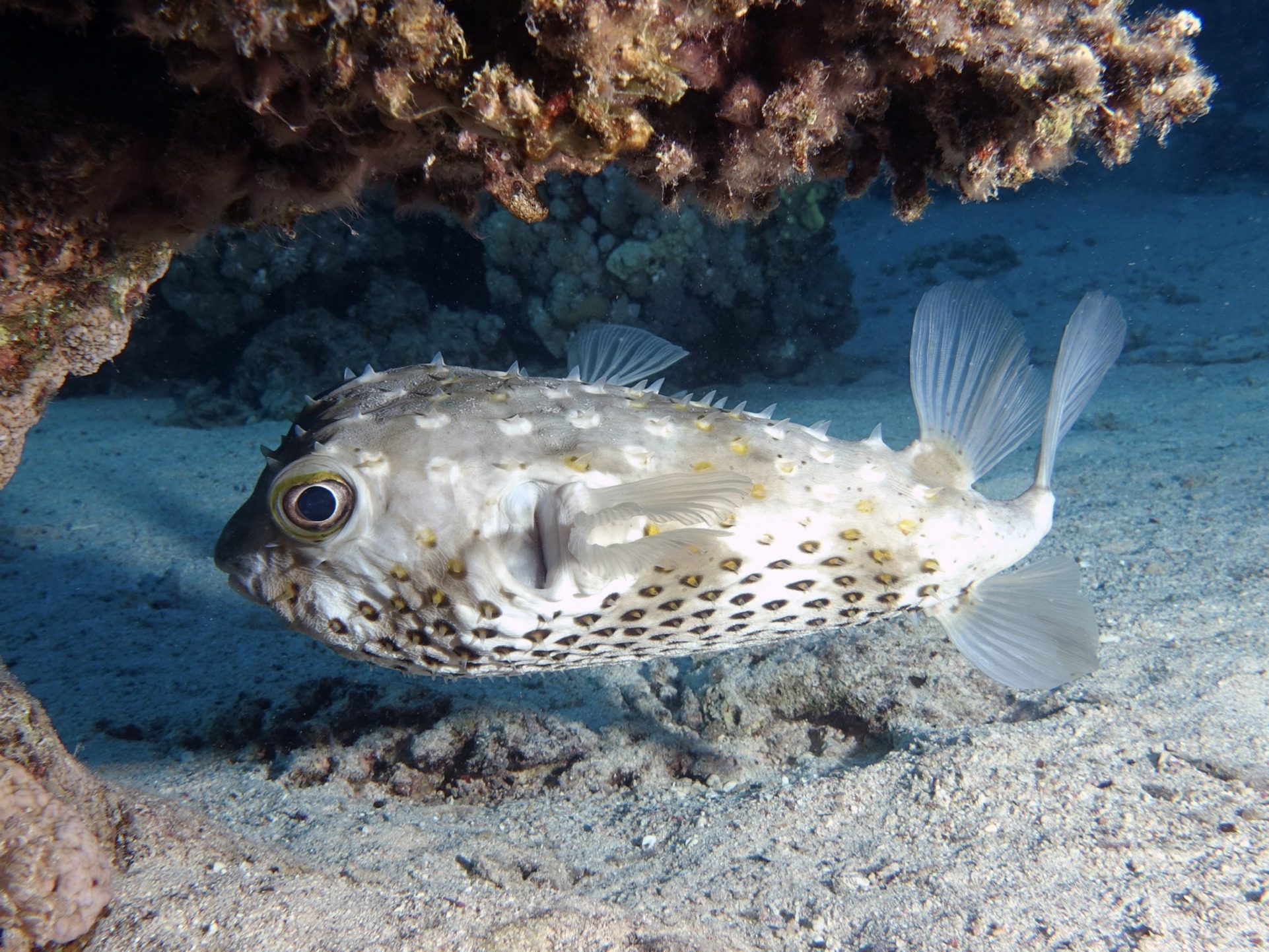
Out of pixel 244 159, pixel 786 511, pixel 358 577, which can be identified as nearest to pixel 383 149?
pixel 244 159

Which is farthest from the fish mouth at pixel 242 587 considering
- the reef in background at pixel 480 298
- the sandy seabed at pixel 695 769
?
the reef in background at pixel 480 298

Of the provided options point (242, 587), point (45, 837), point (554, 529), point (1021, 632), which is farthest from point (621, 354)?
point (45, 837)

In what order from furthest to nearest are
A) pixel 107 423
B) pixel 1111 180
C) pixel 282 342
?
pixel 1111 180, pixel 282 342, pixel 107 423

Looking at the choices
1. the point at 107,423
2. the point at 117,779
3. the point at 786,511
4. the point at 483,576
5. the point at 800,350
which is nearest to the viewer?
the point at 483,576

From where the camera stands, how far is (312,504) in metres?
1.78

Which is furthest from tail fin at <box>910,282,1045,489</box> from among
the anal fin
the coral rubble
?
the coral rubble

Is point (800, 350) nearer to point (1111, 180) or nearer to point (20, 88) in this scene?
point (20, 88)

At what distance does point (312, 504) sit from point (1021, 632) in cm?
245

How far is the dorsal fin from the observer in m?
2.79

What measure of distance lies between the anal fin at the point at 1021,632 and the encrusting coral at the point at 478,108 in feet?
4.73

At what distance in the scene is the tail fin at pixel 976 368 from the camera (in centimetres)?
254

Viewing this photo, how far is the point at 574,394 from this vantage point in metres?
2.06

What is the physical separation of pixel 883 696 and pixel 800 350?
25.9ft

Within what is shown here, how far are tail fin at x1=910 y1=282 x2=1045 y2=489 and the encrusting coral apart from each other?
1.57ft
